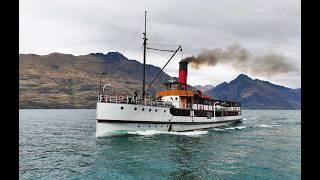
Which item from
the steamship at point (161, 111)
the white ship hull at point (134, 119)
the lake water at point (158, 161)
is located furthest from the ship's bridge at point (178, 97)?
the lake water at point (158, 161)

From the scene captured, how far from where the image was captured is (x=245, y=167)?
24484 mm

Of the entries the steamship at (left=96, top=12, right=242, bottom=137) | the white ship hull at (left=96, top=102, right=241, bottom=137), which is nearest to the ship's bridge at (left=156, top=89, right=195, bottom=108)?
the steamship at (left=96, top=12, right=242, bottom=137)

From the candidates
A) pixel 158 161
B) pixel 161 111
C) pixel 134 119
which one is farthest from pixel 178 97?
pixel 158 161

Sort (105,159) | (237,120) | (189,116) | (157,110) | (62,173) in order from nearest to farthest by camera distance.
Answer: (62,173) → (105,159) → (157,110) → (189,116) → (237,120)

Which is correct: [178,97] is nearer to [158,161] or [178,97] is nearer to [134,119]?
[134,119]

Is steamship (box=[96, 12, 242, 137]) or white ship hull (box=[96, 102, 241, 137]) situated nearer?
white ship hull (box=[96, 102, 241, 137])

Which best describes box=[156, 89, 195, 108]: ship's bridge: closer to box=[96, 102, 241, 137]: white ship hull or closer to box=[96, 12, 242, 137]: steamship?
box=[96, 12, 242, 137]: steamship

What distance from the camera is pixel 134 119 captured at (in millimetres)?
40969

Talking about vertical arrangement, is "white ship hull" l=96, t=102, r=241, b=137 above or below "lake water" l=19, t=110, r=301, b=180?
above

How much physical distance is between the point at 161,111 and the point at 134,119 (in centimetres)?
549

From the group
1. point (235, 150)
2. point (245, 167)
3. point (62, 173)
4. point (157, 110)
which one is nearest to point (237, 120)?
point (157, 110)

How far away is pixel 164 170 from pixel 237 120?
6190 centimetres

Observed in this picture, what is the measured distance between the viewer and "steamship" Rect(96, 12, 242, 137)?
39.3m
